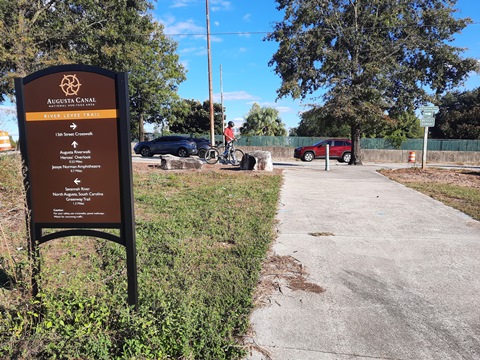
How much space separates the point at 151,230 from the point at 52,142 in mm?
2572

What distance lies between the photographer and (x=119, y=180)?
266 cm

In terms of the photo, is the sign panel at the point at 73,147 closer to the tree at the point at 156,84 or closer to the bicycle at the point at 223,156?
the bicycle at the point at 223,156

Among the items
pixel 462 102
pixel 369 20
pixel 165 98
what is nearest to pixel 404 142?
pixel 369 20

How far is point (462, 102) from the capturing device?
5228 centimetres

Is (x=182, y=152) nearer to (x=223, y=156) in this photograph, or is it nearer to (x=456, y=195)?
(x=223, y=156)

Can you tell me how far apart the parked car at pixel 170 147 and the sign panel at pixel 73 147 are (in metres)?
20.7

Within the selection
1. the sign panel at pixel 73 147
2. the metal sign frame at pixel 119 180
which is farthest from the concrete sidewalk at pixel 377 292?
the sign panel at pixel 73 147

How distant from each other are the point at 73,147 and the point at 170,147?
21.1 m

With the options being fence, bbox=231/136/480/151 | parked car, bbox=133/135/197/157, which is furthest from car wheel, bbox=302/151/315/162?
parked car, bbox=133/135/197/157

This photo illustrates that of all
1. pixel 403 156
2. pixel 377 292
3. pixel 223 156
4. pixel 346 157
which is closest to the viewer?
pixel 377 292

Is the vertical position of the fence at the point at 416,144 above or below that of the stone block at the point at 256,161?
above

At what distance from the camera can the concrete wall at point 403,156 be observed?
94.6 ft

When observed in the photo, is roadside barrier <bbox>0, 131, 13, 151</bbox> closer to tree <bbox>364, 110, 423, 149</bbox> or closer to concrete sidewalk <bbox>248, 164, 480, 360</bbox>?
concrete sidewalk <bbox>248, 164, 480, 360</bbox>

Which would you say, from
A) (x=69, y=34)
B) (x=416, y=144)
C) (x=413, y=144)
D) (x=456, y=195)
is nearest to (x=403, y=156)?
(x=413, y=144)
